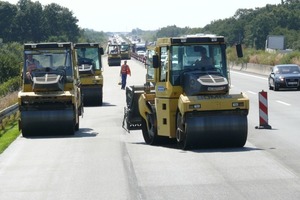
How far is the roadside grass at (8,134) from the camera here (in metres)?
21.4

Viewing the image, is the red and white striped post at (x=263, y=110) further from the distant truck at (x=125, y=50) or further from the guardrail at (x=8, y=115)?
the distant truck at (x=125, y=50)

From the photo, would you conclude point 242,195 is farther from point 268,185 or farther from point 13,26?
point 13,26

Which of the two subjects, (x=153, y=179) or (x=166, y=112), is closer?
(x=153, y=179)

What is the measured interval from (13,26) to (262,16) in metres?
46.3

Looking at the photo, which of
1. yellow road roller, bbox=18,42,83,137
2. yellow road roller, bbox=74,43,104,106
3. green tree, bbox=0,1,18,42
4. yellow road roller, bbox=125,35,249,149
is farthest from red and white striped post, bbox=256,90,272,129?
green tree, bbox=0,1,18,42

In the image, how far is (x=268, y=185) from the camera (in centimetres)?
1338

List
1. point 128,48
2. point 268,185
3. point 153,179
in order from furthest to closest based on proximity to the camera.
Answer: point 128,48, point 153,179, point 268,185

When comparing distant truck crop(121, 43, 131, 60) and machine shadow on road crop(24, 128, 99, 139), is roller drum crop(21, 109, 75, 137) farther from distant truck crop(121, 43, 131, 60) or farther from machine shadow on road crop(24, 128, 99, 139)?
distant truck crop(121, 43, 131, 60)

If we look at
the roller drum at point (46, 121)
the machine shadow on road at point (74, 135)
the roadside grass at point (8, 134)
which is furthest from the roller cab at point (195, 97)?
the roadside grass at point (8, 134)

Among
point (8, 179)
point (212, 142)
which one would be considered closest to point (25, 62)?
point (212, 142)

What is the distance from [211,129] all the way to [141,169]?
308 cm

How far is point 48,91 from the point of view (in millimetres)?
23906

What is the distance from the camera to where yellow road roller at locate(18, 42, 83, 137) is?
2331 centimetres

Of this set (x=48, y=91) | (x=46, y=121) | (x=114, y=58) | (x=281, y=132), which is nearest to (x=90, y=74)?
(x=48, y=91)
